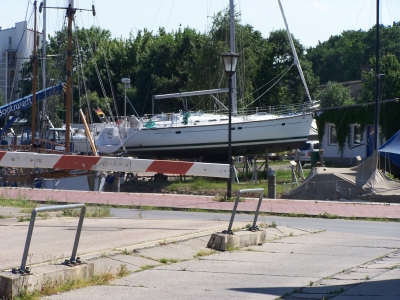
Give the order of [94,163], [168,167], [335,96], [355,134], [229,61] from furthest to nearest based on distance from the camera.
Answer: [335,96], [355,134], [229,61], [168,167], [94,163]

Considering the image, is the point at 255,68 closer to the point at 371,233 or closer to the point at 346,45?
the point at 371,233

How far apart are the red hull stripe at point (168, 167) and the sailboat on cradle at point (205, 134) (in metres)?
20.0

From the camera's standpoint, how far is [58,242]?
8.70 metres

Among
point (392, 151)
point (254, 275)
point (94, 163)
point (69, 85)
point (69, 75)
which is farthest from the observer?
point (69, 75)

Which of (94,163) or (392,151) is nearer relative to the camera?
(94,163)

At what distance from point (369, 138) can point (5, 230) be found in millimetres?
35016

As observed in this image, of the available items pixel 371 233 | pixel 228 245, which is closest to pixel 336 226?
pixel 371 233

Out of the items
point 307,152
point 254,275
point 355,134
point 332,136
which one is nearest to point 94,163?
point 254,275

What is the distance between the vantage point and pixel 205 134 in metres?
34.6

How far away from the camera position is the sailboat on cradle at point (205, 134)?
3462cm

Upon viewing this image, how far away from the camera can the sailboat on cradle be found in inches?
1363

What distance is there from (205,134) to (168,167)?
20.4 meters

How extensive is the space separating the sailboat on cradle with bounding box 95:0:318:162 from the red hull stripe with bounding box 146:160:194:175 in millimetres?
19969

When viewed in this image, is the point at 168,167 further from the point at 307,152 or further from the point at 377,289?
the point at 307,152
